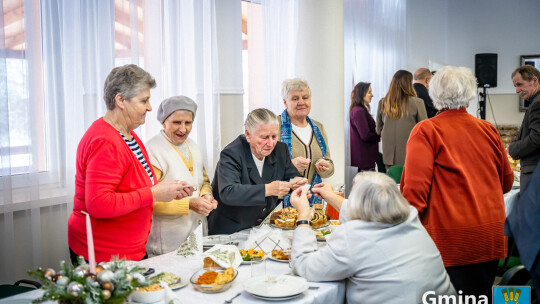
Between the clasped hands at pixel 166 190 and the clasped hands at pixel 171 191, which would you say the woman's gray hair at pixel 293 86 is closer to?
the clasped hands at pixel 171 191

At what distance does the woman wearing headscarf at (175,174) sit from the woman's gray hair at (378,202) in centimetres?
102

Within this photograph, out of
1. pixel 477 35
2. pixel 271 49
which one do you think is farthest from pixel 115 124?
pixel 477 35

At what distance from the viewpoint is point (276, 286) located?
76.1 inches

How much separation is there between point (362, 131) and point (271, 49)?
162cm

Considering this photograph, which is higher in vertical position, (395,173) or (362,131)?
(362,131)

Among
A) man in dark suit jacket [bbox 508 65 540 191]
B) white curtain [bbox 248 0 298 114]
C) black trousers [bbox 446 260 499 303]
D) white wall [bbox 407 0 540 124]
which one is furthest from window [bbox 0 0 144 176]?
white wall [bbox 407 0 540 124]

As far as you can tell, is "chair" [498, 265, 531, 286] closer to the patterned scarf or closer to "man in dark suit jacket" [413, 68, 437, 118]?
the patterned scarf

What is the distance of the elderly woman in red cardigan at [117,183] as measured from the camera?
7.04 feet

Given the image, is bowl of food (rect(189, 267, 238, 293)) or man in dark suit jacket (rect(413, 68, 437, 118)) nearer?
bowl of food (rect(189, 267, 238, 293))

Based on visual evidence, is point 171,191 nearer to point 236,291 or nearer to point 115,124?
point 115,124

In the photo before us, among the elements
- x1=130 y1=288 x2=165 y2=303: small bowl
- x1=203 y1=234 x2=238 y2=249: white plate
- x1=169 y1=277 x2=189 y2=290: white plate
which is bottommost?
x1=169 y1=277 x2=189 y2=290: white plate

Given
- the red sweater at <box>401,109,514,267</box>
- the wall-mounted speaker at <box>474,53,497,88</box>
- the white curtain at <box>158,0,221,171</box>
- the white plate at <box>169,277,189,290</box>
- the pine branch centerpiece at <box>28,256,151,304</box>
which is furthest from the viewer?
the wall-mounted speaker at <box>474,53,497,88</box>

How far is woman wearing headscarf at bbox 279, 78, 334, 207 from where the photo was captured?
12.3ft

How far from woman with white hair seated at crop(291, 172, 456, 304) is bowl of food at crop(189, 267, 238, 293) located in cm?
36
